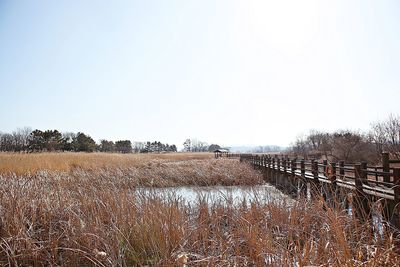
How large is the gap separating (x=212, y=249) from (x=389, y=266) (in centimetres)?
207

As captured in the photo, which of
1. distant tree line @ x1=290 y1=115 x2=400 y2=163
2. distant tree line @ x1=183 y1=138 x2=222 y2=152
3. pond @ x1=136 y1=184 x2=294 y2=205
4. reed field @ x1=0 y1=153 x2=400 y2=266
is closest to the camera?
reed field @ x1=0 y1=153 x2=400 y2=266

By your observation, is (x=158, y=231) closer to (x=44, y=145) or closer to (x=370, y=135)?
(x=370, y=135)

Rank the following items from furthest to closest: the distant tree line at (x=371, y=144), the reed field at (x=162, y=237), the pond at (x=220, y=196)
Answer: the distant tree line at (x=371, y=144), the pond at (x=220, y=196), the reed field at (x=162, y=237)

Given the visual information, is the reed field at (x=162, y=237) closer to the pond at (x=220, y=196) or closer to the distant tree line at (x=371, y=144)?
the pond at (x=220, y=196)

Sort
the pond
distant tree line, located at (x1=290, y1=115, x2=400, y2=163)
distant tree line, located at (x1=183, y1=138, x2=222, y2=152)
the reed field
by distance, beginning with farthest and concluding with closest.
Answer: distant tree line, located at (x1=183, y1=138, x2=222, y2=152), distant tree line, located at (x1=290, y1=115, x2=400, y2=163), the pond, the reed field

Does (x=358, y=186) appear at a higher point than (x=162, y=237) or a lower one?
higher

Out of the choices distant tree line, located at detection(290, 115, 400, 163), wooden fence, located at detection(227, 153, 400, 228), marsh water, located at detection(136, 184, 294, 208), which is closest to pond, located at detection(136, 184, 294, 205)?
marsh water, located at detection(136, 184, 294, 208)

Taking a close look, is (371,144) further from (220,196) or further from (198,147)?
(198,147)

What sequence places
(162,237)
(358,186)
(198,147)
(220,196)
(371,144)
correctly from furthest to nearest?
1. (198,147)
2. (371,144)
3. (358,186)
4. (220,196)
5. (162,237)

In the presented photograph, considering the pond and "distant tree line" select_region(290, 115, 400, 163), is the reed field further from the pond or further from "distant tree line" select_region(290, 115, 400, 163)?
"distant tree line" select_region(290, 115, 400, 163)

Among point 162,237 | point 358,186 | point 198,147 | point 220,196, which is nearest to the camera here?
point 162,237

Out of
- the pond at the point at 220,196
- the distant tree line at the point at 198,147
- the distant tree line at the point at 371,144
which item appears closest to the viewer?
the pond at the point at 220,196

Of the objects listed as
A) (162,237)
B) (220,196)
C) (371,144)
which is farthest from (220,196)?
(371,144)

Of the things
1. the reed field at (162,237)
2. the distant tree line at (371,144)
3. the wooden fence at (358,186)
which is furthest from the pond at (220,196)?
the distant tree line at (371,144)
